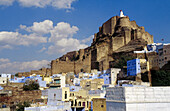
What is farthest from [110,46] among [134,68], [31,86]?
[31,86]

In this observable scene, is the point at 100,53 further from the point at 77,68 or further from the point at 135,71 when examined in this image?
the point at 135,71

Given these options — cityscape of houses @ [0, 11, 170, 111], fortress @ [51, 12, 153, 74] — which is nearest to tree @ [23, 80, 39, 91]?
cityscape of houses @ [0, 11, 170, 111]

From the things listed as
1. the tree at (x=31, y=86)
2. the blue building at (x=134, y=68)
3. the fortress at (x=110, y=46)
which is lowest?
the tree at (x=31, y=86)

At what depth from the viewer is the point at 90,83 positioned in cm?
2664

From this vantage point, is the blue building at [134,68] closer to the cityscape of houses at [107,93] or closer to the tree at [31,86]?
the cityscape of houses at [107,93]

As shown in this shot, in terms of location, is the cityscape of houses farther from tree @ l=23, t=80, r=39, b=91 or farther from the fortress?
the fortress

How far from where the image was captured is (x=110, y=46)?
158 ft

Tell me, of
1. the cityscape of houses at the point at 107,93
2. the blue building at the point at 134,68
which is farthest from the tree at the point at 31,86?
the blue building at the point at 134,68

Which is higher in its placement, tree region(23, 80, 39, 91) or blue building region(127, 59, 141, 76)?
blue building region(127, 59, 141, 76)

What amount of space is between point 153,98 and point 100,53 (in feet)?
130

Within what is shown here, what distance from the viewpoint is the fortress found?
43.4m

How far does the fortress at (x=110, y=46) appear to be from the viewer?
142 ft

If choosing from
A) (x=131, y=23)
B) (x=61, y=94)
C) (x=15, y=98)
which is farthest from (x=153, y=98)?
(x=131, y=23)

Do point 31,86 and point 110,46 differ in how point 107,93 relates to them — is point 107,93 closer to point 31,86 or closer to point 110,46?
point 31,86
